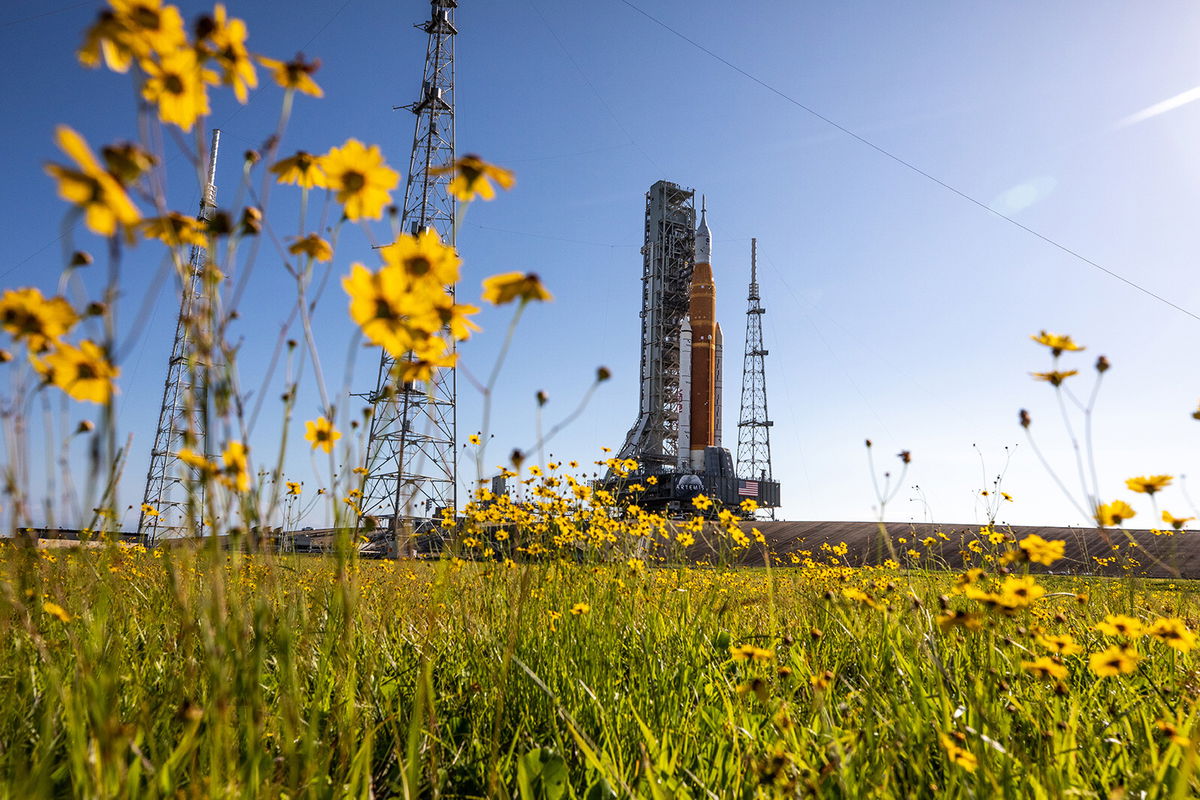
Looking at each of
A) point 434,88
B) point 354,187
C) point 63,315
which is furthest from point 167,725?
point 434,88

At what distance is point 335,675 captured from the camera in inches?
70.1

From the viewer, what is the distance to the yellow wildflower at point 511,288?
33.0 inches

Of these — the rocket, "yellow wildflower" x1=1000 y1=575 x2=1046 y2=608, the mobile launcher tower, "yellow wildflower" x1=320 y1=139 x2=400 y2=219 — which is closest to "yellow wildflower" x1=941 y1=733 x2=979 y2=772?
"yellow wildflower" x1=1000 y1=575 x2=1046 y2=608

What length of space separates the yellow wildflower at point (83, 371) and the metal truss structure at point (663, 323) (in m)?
26.0

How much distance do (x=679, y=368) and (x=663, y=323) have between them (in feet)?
6.79

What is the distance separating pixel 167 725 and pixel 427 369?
1.02m

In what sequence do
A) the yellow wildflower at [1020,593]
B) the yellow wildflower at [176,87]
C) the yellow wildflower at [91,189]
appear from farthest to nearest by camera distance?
the yellow wildflower at [1020,593] < the yellow wildflower at [176,87] < the yellow wildflower at [91,189]

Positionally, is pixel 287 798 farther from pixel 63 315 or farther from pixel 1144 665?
pixel 1144 665

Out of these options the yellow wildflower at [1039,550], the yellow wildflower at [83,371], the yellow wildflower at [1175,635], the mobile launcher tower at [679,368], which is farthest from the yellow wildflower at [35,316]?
the mobile launcher tower at [679,368]

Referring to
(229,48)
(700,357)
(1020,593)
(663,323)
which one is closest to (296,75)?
(229,48)

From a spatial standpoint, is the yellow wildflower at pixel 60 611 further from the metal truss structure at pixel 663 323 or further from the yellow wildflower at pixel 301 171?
the metal truss structure at pixel 663 323

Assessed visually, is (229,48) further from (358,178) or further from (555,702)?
(555,702)

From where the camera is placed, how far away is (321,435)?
1180 millimetres

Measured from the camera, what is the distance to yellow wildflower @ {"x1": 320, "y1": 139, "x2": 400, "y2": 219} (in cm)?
88
